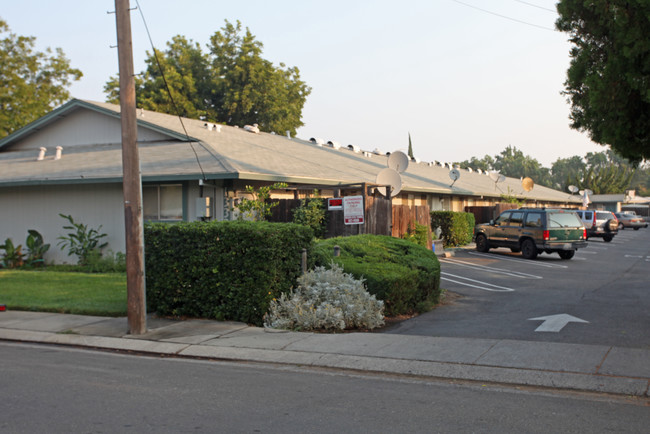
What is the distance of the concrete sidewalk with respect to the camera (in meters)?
6.84

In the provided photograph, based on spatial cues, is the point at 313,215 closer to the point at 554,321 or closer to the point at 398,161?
the point at 398,161

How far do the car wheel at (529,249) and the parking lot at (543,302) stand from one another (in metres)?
0.41

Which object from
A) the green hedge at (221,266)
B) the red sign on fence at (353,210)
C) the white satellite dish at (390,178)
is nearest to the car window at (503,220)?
the white satellite dish at (390,178)

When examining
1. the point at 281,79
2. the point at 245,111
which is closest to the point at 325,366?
the point at 245,111

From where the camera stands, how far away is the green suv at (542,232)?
22.5 m

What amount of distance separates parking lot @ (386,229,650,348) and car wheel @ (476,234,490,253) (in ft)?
8.95

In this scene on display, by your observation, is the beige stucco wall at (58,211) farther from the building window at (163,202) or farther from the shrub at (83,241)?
the building window at (163,202)

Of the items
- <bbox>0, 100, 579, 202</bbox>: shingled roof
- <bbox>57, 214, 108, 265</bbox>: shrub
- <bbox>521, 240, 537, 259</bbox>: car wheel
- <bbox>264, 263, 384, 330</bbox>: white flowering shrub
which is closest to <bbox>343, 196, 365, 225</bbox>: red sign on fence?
<bbox>0, 100, 579, 202</bbox>: shingled roof

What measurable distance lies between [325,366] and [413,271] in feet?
14.9

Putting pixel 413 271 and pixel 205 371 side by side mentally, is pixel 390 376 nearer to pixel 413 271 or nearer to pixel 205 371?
pixel 205 371

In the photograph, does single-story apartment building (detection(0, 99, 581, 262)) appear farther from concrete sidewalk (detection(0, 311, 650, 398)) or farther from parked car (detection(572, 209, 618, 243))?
parked car (detection(572, 209, 618, 243))

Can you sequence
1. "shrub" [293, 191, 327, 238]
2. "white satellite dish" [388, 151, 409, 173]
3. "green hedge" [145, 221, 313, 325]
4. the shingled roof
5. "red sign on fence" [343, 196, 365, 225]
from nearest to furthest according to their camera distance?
"green hedge" [145, 221, 313, 325] < "red sign on fence" [343, 196, 365, 225] < "shrub" [293, 191, 327, 238] < the shingled roof < "white satellite dish" [388, 151, 409, 173]

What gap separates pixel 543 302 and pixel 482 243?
1296 cm

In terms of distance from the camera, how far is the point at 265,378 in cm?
723
